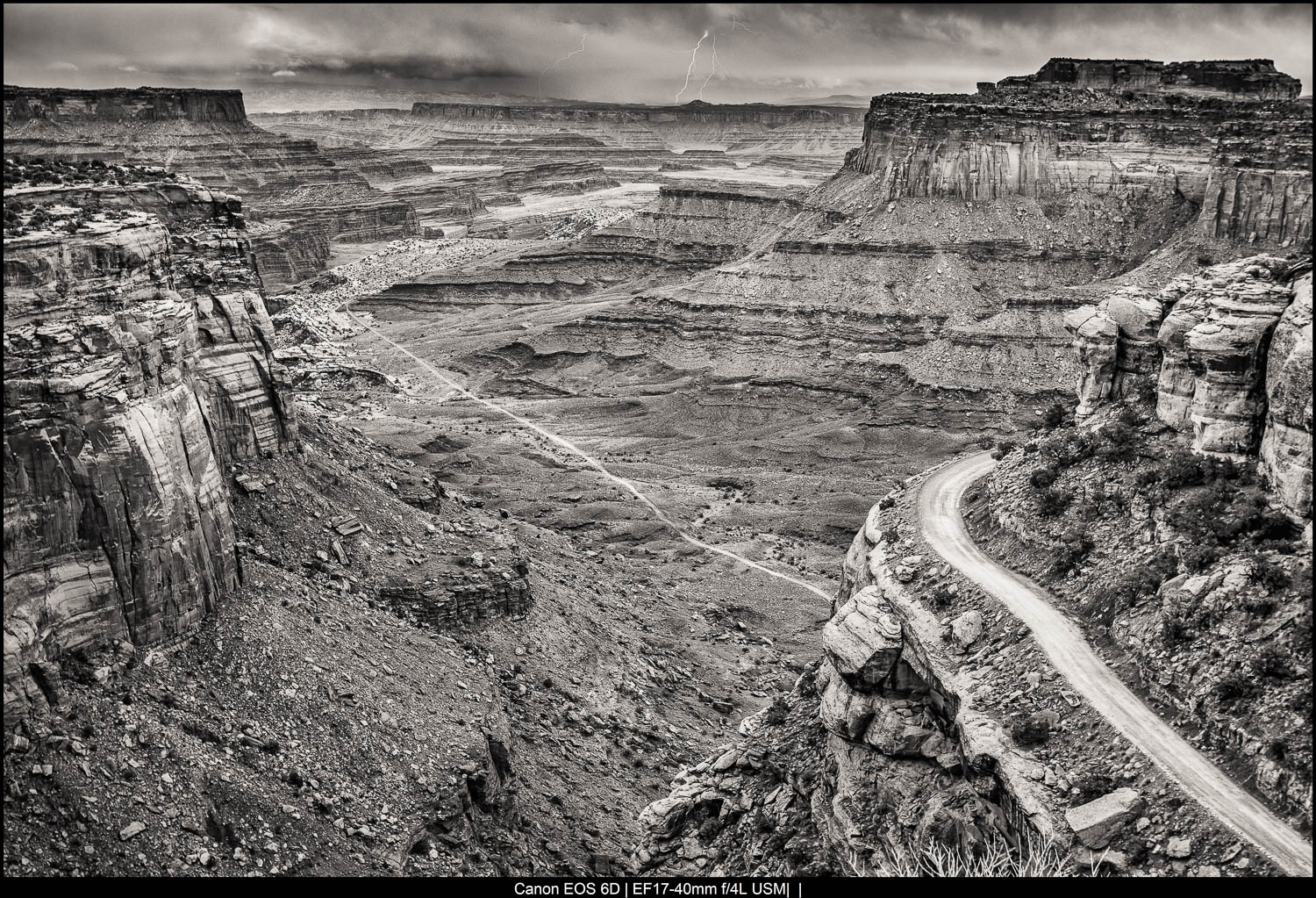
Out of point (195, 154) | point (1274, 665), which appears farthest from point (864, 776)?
point (195, 154)

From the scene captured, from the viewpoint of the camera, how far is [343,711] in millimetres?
36875

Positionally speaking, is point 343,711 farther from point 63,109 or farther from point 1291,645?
point 63,109

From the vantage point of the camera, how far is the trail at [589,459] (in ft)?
221

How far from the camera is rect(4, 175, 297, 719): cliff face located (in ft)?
102

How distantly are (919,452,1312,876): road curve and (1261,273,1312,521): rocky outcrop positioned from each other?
7217 millimetres

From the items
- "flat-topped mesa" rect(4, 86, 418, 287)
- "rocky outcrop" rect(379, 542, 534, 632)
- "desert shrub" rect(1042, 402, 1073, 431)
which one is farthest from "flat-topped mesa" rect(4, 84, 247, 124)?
"desert shrub" rect(1042, 402, 1073, 431)

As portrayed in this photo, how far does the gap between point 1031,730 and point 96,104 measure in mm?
193929

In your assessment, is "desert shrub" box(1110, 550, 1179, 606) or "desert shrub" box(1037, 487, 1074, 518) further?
"desert shrub" box(1037, 487, 1074, 518)

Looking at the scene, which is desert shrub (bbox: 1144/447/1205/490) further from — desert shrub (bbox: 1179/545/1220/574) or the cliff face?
the cliff face

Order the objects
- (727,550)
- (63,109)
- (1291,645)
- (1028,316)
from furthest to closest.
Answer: (63,109), (1028,316), (727,550), (1291,645)

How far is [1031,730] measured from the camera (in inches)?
1267

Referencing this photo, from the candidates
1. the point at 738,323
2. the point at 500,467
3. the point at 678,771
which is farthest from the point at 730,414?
the point at 678,771

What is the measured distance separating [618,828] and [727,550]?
32.4m

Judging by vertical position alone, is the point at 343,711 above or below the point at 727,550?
above
